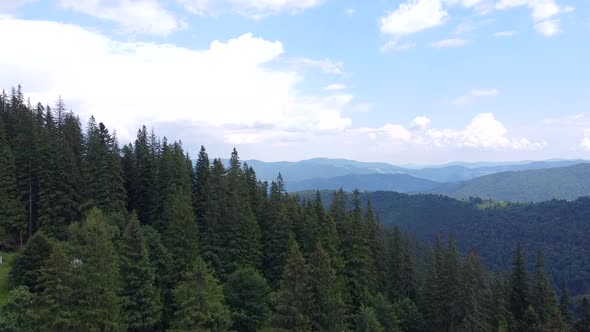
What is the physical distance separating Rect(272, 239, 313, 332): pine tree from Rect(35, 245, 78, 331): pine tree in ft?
53.4

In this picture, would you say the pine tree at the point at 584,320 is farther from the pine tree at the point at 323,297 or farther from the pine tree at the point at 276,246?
the pine tree at the point at 323,297

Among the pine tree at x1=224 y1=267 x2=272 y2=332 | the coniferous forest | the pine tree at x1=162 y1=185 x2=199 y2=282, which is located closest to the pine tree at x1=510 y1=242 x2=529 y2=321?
the coniferous forest

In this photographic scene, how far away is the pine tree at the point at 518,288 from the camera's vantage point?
2544 inches

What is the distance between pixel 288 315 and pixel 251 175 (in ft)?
159

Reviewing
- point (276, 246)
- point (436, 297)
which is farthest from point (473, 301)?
point (276, 246)

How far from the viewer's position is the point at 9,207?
197ft

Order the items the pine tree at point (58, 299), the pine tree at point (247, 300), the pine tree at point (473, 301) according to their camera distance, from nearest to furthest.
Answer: the pine tree at point (58, 299)
the pine tree at point (247, 300)
the pine tree at point (473, 301)

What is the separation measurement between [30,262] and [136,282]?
13.1m

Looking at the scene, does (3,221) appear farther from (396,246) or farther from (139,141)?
(396,246)

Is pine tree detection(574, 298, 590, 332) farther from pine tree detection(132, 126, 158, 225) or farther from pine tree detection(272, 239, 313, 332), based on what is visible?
pine tree detection(132, 126, 158, 225)

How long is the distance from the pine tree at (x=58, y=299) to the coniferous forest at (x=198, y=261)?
0.12 meters

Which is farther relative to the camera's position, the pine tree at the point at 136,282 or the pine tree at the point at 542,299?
the pine tree at the point at 542,299

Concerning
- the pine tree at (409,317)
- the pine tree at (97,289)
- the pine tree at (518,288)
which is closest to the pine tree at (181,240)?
the pine tree at (97,289)

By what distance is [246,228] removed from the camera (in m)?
58.1
